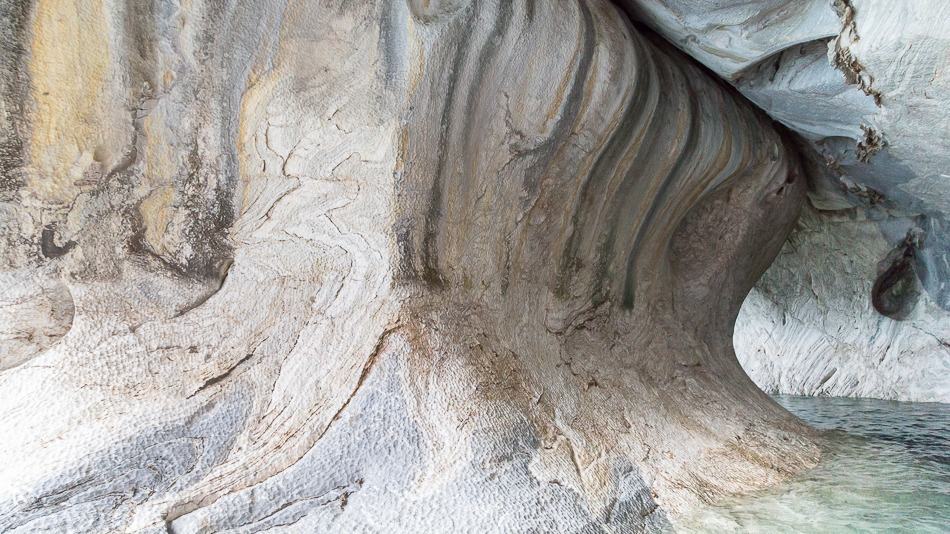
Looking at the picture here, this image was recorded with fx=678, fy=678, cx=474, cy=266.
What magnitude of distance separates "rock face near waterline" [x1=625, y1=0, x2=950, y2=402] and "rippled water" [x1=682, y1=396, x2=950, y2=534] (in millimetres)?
1040

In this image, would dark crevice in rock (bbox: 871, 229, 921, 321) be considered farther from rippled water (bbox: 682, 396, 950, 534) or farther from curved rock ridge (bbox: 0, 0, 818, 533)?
curved rock ridge (bbox: 0, 0, 818, 533)

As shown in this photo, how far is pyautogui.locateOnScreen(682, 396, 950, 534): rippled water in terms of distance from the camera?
4.65 ft

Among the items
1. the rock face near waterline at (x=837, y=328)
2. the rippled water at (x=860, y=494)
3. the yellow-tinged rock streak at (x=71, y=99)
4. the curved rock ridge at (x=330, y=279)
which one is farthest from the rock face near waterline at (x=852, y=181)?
the yellow-tinged rock streak at (x=71, y=99)

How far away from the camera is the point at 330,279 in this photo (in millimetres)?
1715

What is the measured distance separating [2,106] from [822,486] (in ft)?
7.15

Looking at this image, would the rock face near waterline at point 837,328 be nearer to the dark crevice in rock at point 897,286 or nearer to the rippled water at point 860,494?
the dark crevice in rock at point 897,286

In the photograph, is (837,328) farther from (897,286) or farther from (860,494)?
(860,494)

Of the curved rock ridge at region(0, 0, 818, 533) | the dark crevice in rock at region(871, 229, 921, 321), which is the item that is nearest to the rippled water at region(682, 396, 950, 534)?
the curved rock ridge at region(0, 0, 818, 533)

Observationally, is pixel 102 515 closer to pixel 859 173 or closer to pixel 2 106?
pixel 2 106

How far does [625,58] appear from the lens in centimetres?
209

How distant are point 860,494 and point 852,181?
195cm

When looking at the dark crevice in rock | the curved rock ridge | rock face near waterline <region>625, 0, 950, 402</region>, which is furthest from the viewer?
the dark crevice in rock

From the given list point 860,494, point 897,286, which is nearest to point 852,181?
point 897,286

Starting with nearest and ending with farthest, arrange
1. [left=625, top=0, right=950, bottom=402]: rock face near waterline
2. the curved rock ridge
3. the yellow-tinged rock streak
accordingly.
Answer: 1. the curved rock ridge
2. the yellow-tinged rock streak
3. [left=625, top=0, right=950, bottom=402]: rock face near waterline
